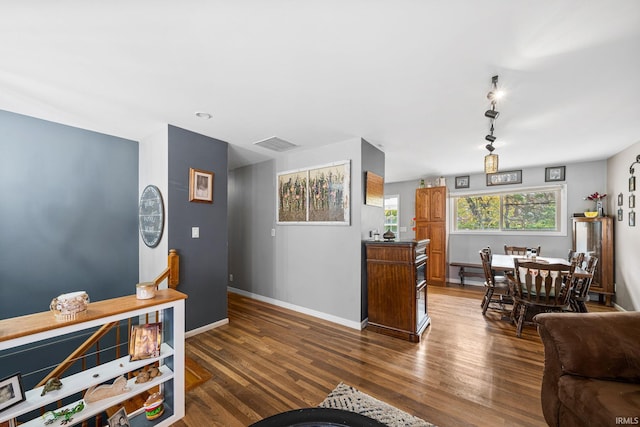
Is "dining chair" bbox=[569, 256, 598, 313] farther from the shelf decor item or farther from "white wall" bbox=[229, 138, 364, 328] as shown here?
the shelf decor item

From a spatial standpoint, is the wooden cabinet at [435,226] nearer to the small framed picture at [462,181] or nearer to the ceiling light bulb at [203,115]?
the small framed picture at [462,181]

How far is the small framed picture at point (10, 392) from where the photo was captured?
1.19 metres

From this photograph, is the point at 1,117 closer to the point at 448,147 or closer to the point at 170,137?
the point at 170,137

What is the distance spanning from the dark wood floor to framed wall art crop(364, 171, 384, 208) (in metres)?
1.69

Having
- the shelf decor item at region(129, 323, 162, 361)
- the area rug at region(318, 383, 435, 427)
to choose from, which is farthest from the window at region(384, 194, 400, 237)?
the shelf decor item at region(129, 323, 162, 361)

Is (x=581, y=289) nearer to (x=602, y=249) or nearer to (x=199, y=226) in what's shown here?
(x=602, y=249)

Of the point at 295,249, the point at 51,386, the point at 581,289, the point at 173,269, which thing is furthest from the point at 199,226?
the point at 581,289

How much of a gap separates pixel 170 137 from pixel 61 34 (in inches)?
54.3

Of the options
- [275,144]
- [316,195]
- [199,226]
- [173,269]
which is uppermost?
[275,144]

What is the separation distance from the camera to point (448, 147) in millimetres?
3592

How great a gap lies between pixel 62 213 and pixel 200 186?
5.06 ft

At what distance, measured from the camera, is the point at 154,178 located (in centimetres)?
304

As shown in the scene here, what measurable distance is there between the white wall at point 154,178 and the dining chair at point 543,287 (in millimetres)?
4187

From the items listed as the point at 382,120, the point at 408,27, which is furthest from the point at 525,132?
the point at 408,27
